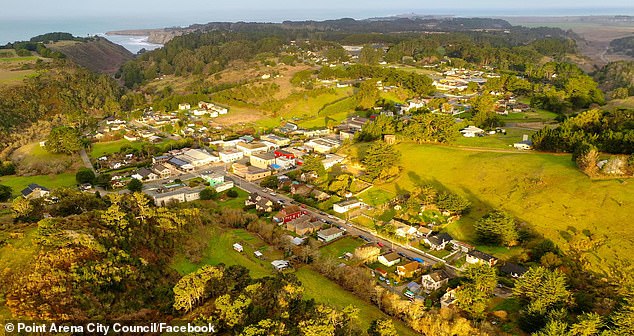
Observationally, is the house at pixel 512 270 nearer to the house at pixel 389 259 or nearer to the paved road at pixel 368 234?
the paved road at pixel 368 234

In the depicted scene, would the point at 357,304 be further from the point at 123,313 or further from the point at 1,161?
the point at 1,161

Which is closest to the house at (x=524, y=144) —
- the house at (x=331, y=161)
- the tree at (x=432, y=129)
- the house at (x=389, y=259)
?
the tree at (x=432, y=129)

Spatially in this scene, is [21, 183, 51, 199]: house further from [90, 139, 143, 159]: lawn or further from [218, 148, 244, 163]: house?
[218, 148, 244, 163]: house

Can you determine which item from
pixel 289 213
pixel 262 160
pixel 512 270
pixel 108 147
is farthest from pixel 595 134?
pixel 108 147

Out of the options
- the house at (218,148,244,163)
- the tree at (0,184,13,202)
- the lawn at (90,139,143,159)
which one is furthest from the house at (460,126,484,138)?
the tree at (0,184,13,202)

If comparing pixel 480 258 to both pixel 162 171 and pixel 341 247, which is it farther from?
pixel 162 171
